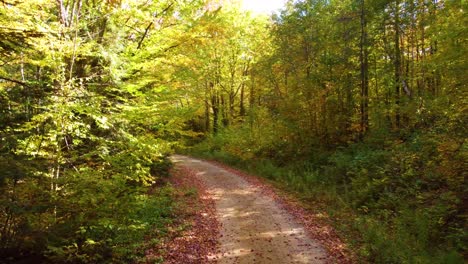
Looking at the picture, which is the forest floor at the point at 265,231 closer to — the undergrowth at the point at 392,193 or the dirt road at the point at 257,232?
the dirt road at the point at 257,232

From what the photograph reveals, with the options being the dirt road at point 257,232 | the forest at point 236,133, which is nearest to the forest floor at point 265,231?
the dirt road at point 257,232

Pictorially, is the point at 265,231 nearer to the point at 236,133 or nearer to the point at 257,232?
the point at 257,232

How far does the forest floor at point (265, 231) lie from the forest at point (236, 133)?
0.83 meters

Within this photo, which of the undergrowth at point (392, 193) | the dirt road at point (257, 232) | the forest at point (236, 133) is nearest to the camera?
the forest at point (236, 133)

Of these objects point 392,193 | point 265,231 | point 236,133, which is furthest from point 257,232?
point 236,133

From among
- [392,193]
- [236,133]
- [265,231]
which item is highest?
[236,133]

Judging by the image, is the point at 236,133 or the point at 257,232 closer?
the point at 257,232

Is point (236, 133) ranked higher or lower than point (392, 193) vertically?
higher

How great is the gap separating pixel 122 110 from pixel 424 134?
11431 millimetres

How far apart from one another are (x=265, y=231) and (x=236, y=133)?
15.6 m

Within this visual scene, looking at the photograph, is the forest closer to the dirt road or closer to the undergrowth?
the undergrowth

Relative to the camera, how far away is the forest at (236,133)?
7.34 meters

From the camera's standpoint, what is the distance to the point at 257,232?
31.1ft

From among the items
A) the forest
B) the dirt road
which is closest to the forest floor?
the dirt road
